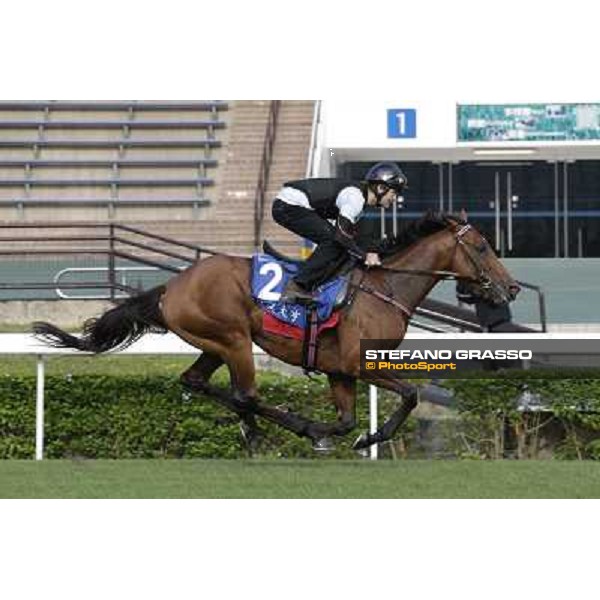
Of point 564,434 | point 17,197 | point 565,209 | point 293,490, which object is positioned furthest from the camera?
point 565,209

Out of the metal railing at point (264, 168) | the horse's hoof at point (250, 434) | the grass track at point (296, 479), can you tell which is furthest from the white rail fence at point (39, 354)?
the metal railing at point (264, 168)

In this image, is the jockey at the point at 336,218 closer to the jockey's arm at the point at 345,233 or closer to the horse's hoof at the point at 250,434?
the jockey's arm at the point at 345,233

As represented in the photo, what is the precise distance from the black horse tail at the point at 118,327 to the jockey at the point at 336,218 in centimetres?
87

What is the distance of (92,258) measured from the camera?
16281 mm

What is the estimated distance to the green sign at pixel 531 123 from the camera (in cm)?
2228

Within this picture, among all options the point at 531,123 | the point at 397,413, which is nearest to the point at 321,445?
the point at 397,413

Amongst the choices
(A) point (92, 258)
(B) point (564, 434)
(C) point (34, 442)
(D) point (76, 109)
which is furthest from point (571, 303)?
(D) point (76, 109)

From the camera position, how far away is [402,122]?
71.9 ft

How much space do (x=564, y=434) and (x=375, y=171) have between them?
7.73 feet

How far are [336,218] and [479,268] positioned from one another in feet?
2.83

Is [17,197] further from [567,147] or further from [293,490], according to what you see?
[293,490]

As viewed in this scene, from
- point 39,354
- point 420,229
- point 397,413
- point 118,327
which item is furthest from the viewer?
point 39,354

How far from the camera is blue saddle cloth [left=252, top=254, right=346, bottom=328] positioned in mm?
8656

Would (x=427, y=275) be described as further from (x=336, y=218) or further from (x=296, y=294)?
(x=296, y=294)
